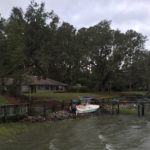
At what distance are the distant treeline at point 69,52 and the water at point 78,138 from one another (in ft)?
70.4

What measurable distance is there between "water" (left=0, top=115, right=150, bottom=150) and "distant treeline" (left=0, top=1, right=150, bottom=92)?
21.5 metres

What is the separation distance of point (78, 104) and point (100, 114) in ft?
11.1

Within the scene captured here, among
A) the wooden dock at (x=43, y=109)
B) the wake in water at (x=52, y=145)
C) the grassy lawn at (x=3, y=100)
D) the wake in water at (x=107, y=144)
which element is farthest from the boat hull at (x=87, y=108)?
the wake in water at (x=52, y=145)

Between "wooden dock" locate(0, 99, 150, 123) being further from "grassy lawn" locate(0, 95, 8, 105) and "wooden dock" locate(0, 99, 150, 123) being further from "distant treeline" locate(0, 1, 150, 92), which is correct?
"distant treeline" locate(0, 1, 150, 92)

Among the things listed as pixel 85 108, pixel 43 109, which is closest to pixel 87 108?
pixel 85 108

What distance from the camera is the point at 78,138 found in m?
35.0

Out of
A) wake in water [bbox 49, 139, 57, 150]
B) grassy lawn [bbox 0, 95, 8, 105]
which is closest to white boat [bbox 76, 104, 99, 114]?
grassy lawn [bbox 0, 95, 8, 105]

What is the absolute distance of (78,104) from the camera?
61.5 meters

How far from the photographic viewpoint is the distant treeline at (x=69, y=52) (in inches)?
2496

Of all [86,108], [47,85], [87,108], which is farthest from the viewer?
[47,85]

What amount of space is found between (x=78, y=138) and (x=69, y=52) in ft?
163

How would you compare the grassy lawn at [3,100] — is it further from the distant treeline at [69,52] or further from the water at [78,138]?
the water at [78,138]

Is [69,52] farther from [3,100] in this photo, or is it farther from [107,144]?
[107,144]

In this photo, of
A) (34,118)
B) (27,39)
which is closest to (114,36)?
(27,39)
